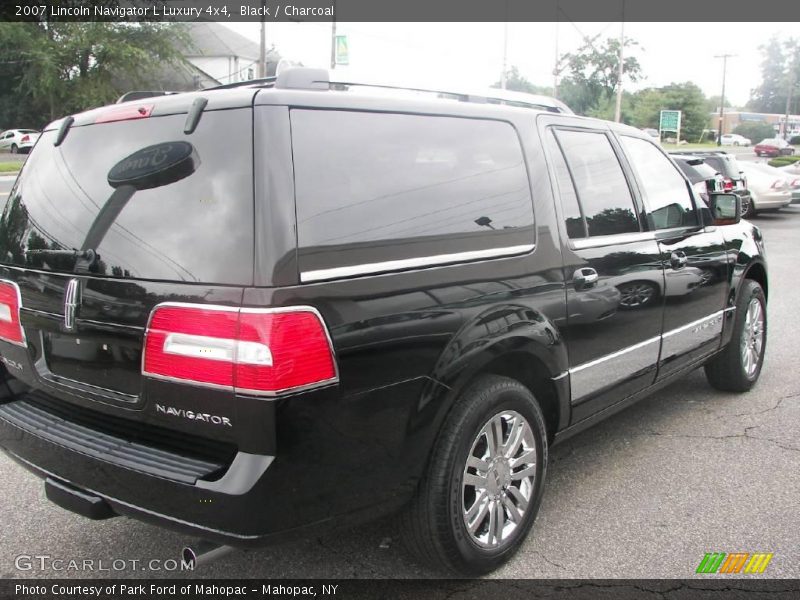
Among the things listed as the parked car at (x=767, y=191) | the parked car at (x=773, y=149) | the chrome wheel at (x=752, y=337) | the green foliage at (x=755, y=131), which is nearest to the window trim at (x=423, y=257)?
the chrome wheel at (x=752, y=337)

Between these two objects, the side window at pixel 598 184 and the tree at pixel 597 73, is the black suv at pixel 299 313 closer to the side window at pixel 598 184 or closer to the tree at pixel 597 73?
the side window at pixel 598 184

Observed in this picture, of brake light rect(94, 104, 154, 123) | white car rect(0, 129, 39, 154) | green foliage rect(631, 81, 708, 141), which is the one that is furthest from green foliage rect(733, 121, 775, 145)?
brake light rect(94, 104, 154, 123)

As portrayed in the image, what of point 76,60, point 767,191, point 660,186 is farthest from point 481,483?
point 76,60

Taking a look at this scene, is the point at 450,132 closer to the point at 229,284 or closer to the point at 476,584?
the point at 229,284

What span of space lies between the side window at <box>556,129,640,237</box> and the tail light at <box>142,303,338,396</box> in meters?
1.60

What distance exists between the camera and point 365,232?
2.42 metres

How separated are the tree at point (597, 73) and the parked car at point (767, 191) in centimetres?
2013

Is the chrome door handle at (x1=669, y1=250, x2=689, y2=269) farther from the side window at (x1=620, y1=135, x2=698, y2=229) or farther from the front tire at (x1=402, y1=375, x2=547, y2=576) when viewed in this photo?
the front tire at (x1=402, y1=375, x2=547, y2=576)

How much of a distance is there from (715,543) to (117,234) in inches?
108

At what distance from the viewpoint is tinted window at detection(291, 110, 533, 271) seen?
2.31m

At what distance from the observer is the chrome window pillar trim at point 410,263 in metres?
2.26

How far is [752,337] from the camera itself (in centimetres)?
517

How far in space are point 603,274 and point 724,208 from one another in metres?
1.65

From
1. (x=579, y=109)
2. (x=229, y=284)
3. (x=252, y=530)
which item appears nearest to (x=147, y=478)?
(x=252, y=530)
